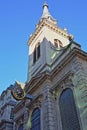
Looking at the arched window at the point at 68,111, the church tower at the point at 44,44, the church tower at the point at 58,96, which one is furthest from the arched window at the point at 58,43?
the arched window at the point at 68,111

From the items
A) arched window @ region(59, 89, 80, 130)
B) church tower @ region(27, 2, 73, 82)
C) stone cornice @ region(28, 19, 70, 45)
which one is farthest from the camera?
stone cornice @ region(28, 19, 70, 45)

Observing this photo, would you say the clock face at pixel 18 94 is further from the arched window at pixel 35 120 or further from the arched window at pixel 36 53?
the arched window at pixel 36 53

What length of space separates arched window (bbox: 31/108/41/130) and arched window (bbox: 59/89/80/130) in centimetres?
265

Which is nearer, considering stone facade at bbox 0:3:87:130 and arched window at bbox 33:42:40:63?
stone facade at bbox 0:3:87:130

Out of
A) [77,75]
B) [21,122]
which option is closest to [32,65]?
[21,122]

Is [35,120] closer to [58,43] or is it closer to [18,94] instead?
[18,94]

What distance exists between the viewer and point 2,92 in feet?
106

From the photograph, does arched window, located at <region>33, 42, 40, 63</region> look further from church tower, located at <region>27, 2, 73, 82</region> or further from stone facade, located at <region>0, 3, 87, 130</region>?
stone facade, located at <region>0, 3, 87, 130</region>

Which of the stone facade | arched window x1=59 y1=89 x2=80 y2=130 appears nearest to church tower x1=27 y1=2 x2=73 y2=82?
the stone facade

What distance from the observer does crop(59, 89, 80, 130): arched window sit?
44.8 ft

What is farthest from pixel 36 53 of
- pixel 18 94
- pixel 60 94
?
pixel 60 94

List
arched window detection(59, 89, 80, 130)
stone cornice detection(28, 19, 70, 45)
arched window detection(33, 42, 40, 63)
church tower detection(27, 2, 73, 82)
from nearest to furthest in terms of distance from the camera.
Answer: arched window detection(59, 89, 80, 130)
church tower detection(27, 2, 73, 82)
arched window detection(33, 42, 40, 63)
stone cornice detection(28, 19, 70, 45)

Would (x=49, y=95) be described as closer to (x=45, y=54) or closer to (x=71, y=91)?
(x=71, y=91)

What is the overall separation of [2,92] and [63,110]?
1884 centimetres
